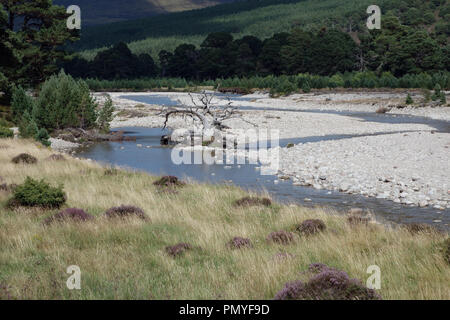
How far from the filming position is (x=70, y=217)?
438 inches

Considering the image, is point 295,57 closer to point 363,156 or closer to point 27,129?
point 363,156

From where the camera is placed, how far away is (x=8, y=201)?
12977 millimetres

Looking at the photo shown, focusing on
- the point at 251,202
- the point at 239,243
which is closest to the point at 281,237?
the point at 239,243

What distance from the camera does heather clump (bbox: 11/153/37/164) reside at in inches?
816

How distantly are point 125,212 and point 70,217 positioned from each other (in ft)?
4.34

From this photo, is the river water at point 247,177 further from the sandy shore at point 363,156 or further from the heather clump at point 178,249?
the heather clump at point 178,249

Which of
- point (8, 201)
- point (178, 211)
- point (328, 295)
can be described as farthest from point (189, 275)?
point (8, 201)

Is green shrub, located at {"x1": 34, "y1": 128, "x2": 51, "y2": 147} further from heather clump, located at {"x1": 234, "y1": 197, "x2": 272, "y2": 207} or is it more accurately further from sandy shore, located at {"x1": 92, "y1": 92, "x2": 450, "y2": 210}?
heather clump, located at {"x1": 234, "y1": 197, "x2": 272, "y2": 207}

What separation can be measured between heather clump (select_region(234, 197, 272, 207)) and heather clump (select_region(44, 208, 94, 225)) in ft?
15.1

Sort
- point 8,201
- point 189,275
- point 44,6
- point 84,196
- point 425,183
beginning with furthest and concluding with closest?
point 44,6 < point 425,183 < point 84,196 < point 8,201 < point 189,275

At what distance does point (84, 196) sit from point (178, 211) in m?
→ 3.36

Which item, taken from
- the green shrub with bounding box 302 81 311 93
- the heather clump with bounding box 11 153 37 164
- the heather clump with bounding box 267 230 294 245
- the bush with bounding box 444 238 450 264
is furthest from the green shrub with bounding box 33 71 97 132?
the green shrub with bounding box 302 81 311 93

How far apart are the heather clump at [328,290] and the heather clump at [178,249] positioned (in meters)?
2.65
